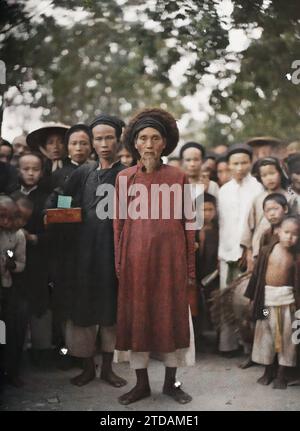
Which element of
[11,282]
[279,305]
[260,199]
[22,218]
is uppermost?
[260,199]

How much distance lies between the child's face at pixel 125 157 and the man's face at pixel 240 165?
736 millimetres

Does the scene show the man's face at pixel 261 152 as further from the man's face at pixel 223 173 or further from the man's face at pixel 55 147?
the man's face at pixel 55 147

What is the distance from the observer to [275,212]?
12.8 ft

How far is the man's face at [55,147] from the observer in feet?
13.2

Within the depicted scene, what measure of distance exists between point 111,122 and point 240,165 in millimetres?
976

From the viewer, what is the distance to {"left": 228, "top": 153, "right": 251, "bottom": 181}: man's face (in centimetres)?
399

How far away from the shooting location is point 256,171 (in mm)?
3982

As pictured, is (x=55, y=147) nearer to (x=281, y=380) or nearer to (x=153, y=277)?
(x=153, y=277)

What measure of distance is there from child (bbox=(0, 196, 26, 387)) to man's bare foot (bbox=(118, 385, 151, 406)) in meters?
0.77

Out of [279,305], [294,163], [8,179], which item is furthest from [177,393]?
[8,179]

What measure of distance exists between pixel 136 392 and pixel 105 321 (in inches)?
20.6

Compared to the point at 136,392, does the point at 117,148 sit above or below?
above
